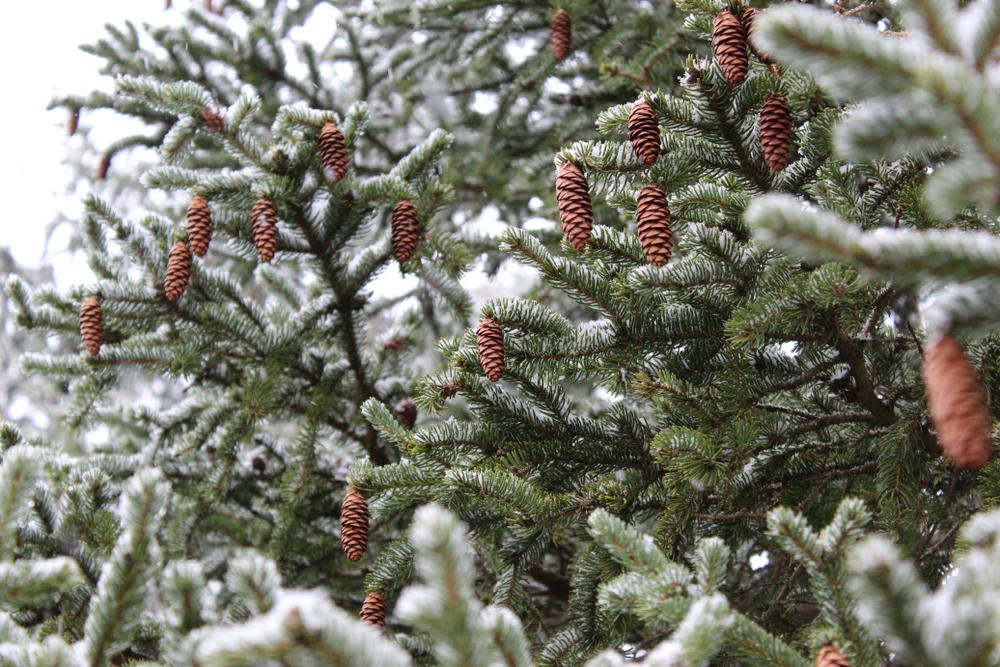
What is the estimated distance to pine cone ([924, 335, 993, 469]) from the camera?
45.8 inches

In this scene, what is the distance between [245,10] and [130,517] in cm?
499

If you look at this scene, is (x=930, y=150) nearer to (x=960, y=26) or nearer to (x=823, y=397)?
(x=823, y=397)

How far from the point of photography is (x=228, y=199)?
10.1 feet

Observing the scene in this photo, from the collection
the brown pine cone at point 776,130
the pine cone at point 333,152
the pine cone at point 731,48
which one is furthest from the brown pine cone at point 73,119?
the brown pine cone at point 776,130

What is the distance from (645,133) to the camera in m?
2.09

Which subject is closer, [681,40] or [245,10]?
[681,40]

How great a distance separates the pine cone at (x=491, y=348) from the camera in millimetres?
2201

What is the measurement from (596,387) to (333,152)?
1.26 meters

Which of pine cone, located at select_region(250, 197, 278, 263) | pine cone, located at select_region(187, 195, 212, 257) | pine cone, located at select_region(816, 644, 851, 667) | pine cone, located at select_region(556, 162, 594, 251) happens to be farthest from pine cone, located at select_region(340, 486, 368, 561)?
pine cone, located at select_region(816, 644, 851, 667)

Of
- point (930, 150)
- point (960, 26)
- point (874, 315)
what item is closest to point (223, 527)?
point (874, 315)

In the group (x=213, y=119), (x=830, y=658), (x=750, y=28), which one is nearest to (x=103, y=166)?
(x=213, y=119)

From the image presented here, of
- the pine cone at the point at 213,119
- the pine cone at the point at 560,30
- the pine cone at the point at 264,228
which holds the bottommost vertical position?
the pine cone at the point at 264,228

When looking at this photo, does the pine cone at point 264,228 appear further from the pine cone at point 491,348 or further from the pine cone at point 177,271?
the pine cone at point 491,348

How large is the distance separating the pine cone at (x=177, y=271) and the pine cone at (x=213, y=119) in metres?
0.44
